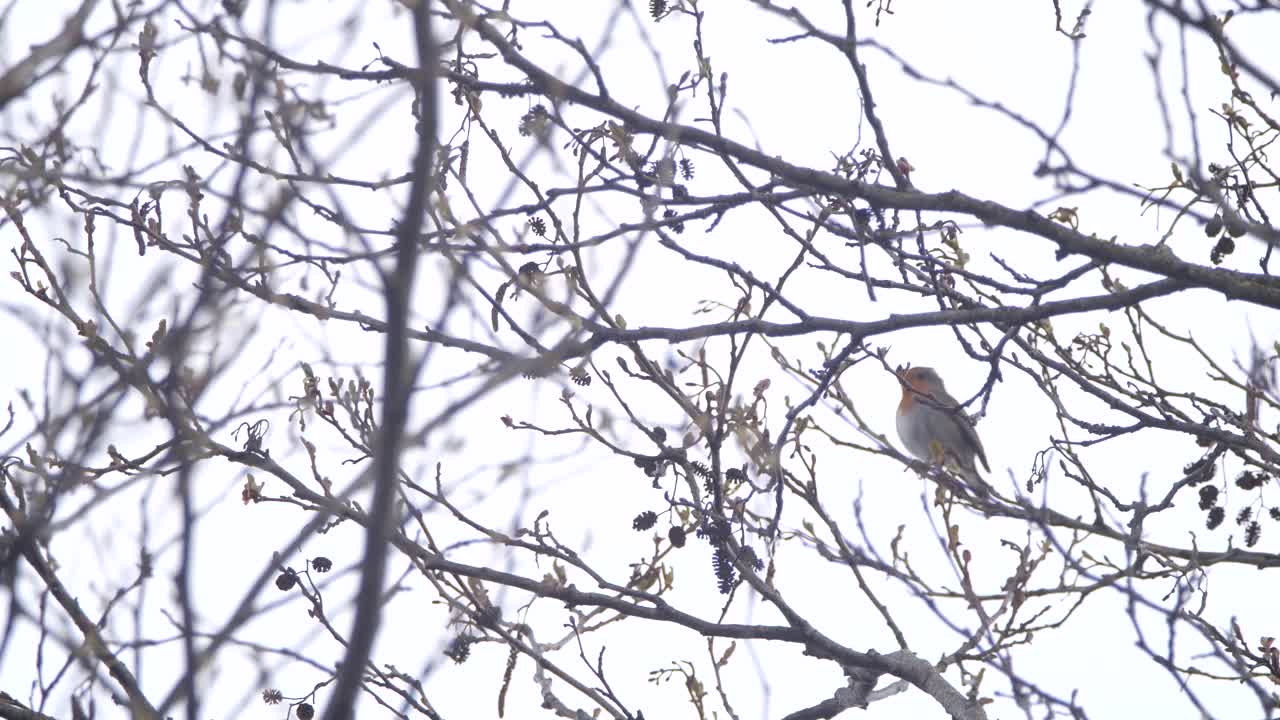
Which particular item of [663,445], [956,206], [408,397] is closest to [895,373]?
[663,445]

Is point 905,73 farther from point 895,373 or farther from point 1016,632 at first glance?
point 1016,632

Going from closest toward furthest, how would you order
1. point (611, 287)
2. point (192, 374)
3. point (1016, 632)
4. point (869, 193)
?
1. point (611, 287)
2. point (192, 374)
3. point (869, 193)
4. point (1016, 632)

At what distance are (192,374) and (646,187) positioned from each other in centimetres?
111

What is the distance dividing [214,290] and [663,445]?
6.82 ft

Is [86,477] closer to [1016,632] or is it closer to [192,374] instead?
[192,374]

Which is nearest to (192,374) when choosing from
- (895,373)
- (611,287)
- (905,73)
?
(611,287)

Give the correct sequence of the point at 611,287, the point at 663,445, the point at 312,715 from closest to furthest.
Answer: the point at 611,287 → the point at 663,445 → the point at 312,715

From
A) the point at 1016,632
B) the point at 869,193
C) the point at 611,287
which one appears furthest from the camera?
the point at 1016,632

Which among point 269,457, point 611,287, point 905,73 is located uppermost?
point 269,457

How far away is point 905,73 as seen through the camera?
123 inches

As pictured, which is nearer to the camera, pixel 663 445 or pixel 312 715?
pixel 663 445

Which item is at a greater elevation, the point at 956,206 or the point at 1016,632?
the point at 956,206

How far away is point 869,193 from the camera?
324 centimetres

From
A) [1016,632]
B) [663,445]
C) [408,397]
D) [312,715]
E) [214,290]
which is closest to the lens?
[408,397]
